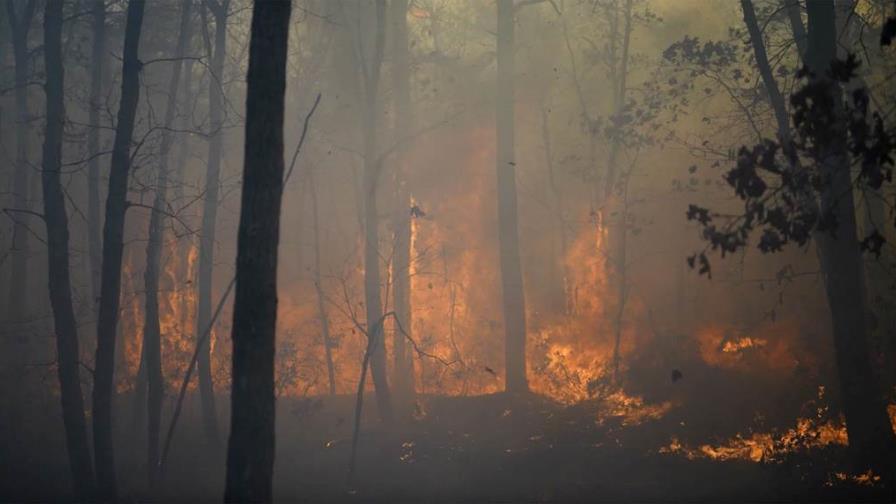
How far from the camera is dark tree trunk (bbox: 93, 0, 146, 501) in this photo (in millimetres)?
13344

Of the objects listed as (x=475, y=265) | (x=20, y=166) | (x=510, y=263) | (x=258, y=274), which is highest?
(x=20, y=166)

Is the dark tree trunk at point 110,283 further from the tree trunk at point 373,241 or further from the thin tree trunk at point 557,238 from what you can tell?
the thin tree trunk at point 557,238

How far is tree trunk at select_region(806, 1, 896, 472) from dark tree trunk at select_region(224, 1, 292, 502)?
9219 millimetres

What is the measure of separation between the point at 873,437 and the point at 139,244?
104 ft

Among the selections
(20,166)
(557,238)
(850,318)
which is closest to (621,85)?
(557,238)

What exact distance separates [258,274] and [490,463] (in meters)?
10.9

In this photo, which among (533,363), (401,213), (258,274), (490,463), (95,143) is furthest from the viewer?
(533,363)

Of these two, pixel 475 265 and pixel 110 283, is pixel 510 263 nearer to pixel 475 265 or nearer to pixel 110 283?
pixel 110 283

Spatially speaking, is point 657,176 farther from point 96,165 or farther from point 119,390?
point 119,390

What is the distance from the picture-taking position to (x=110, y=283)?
13.3 meters

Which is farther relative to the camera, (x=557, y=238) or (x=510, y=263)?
(x=557, y=238)

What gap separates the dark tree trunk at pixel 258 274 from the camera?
24.0 ft

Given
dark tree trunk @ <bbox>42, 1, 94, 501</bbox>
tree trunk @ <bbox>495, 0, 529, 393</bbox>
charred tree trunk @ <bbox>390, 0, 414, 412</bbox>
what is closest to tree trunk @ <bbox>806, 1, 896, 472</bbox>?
tree trunk @ <bbox>495, 0, 529, 393</bbox>

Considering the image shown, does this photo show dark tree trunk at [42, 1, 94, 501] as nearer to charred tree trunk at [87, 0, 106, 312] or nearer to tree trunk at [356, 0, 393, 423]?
charred tree trunk at [87, 0, 106, 312]
